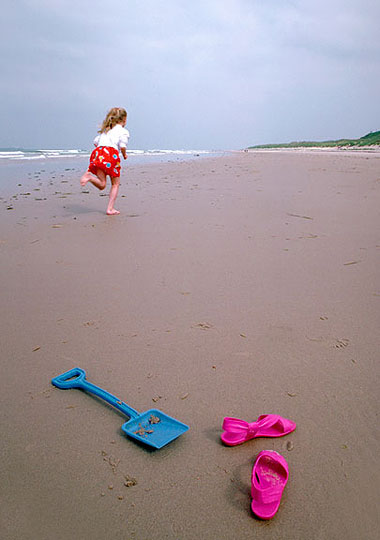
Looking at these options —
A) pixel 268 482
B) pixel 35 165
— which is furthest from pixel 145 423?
pixel 35 165

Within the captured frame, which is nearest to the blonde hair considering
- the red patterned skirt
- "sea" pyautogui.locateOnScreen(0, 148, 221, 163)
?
the red patterned skirt

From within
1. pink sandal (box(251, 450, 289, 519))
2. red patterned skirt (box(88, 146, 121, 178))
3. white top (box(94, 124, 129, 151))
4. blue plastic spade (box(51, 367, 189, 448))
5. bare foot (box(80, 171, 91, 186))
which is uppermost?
white top (box(94, 124, 129, 151))

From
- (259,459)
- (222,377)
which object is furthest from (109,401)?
(259,459)

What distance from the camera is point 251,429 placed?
1.30 metres

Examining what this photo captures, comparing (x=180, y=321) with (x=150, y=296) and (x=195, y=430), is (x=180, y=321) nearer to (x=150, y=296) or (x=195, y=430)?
(x=150, y=296)

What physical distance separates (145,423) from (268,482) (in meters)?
0.47

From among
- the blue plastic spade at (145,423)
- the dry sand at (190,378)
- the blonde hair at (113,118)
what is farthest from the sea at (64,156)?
the blue plastic spade at (145,423)

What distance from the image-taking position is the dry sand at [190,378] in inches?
42.4

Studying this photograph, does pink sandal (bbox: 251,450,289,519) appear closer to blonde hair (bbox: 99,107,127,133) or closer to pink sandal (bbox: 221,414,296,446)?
pink sandal (bbox: 221,414,296,446)

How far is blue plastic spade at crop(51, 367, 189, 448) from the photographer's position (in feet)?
4.27

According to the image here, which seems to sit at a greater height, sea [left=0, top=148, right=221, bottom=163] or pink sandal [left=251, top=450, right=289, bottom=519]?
sea [left=0, top=148, right=221, bottom=163]

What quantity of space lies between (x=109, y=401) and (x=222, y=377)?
493 millimetres

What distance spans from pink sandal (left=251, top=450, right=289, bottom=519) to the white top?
5.03 meters

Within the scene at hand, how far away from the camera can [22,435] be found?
1347mm
